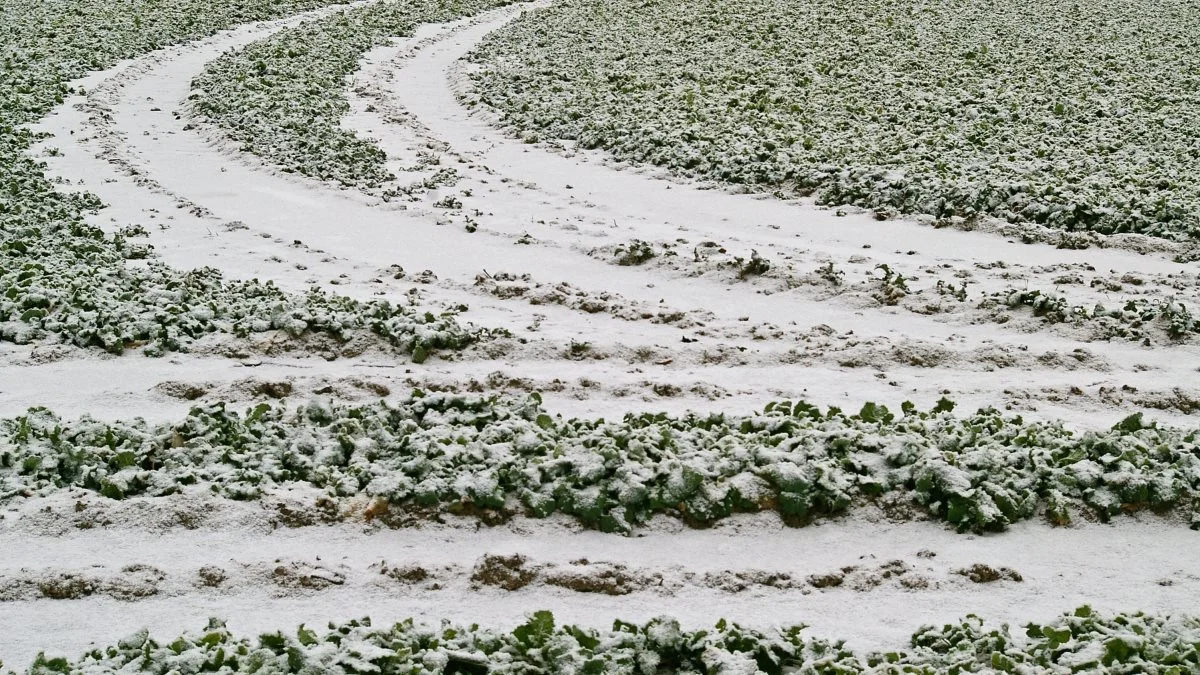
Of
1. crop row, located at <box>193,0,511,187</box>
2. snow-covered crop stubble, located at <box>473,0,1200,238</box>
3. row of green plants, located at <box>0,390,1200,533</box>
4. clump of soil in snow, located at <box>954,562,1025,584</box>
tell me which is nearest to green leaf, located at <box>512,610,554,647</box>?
row of green plants, located at <box>0,390,1200,533</box>

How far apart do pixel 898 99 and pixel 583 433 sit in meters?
13.6

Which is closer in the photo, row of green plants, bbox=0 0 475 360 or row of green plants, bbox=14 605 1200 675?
row of green plants, bbox=14 605 1200 675

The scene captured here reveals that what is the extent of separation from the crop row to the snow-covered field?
1.69m

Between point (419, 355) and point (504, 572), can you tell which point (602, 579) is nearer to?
point (504, 572)

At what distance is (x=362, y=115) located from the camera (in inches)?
770

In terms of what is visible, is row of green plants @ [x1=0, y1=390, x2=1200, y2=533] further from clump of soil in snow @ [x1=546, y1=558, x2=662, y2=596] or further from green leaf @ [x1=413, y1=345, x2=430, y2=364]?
green leaf @ [x1=413, y1=345, x2=430, y2=364]

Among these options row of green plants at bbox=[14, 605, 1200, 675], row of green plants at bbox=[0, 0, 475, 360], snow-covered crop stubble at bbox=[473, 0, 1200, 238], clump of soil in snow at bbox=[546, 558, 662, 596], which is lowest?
clump of soil in snow at bbox=[546, 558, 662, 596]

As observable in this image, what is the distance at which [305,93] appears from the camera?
20875mm

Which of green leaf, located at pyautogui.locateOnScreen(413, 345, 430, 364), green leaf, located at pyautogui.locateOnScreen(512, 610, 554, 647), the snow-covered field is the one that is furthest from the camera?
green leaf, located at pyautogui.locateOnScreen(413, 345, 430, 364)

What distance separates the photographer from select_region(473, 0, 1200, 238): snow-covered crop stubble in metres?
13.9

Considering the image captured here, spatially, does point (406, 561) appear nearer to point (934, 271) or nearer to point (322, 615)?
point (322, 615)

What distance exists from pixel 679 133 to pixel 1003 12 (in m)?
17.8

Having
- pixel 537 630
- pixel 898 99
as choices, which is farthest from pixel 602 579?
pixel 898 99

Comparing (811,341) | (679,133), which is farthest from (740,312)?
(679,133)
